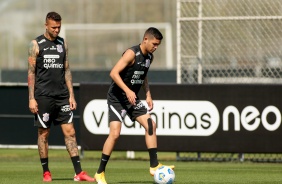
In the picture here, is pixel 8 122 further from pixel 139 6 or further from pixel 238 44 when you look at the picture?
pixel 139 6

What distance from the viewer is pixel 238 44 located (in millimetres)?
19047

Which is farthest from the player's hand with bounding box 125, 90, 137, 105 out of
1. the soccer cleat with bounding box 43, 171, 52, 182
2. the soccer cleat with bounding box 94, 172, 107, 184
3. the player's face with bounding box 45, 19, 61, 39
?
the soccer cleat with bounding box 43, 171, 52, 182

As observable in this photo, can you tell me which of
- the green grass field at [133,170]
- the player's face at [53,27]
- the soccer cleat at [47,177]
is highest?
the player's face at [53,27]

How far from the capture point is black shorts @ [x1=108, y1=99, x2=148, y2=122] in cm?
1241

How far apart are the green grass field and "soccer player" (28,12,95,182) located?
0.54m

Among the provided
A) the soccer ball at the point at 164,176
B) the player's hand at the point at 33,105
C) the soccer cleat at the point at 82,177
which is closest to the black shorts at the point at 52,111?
the player's hand at the point at 33,105

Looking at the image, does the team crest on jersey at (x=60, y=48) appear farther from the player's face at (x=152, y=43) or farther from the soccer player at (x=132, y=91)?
the player's face at (x=152, y=43)

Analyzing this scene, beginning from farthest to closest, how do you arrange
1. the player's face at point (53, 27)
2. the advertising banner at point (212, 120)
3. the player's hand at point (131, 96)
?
the advertising banner at point (212, 120)
the player's face at point (53, 27)
the player's hand at point (131, 96)

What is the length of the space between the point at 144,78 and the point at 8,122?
22.2 ft

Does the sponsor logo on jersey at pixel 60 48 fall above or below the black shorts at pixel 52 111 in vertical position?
above

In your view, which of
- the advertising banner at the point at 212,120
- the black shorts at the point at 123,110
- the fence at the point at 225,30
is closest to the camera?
the black shorts at the point at 123,110

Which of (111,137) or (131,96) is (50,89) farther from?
(131,96)

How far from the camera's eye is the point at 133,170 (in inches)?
599

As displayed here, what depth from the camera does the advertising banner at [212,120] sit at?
16875 millimetres
